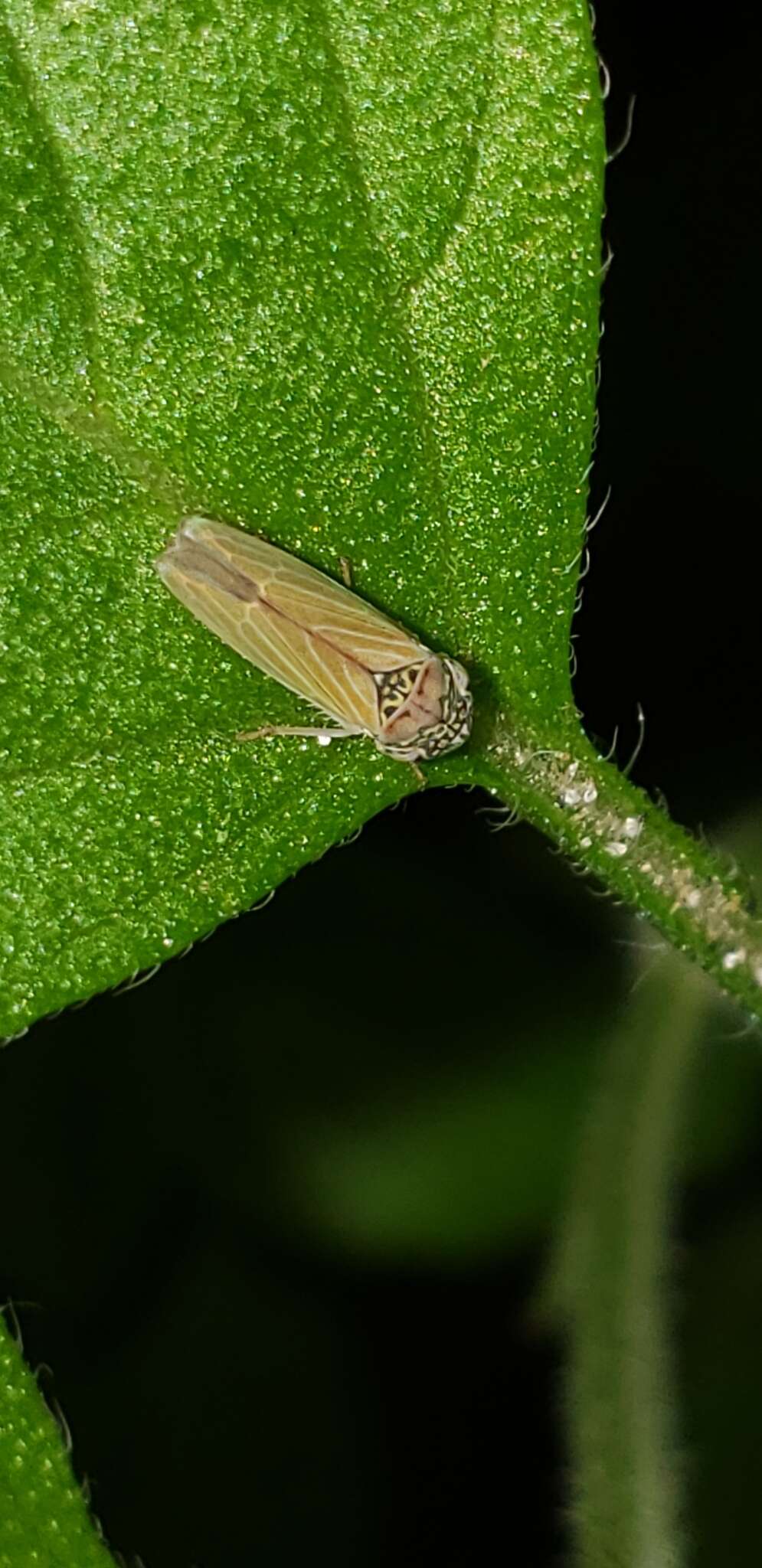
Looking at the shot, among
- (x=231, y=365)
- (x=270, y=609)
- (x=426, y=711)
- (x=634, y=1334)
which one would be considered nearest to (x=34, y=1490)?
(x=634, y=1334)

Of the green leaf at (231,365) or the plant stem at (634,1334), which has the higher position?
the green leaf at (231,365)

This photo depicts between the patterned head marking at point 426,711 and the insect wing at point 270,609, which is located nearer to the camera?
the insect wing at point 270,609

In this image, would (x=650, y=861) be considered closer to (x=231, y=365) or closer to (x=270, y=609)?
(x=270, y=609)

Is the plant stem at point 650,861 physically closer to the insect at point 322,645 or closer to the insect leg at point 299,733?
the insect at point 322,645

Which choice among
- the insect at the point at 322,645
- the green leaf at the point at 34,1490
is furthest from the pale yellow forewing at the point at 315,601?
the green leaf at the point at 34,1490

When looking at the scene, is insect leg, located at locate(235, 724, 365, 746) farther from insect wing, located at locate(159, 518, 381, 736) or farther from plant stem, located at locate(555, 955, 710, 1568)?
plant stem, located at locate(555, 955, 710, 1568)

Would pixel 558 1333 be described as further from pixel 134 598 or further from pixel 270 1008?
pixel 134 598
